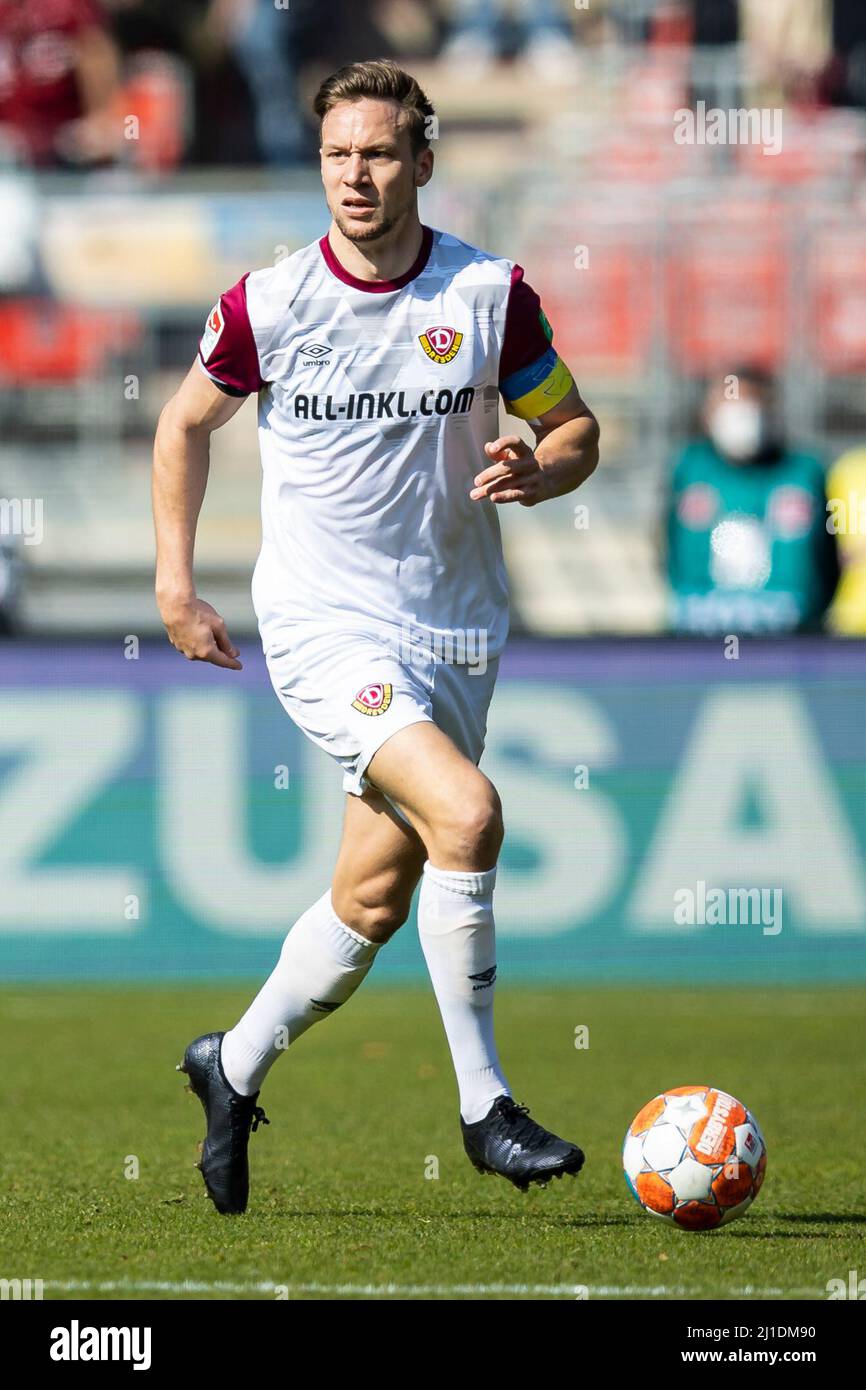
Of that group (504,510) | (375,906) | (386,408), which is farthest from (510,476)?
(504,510)

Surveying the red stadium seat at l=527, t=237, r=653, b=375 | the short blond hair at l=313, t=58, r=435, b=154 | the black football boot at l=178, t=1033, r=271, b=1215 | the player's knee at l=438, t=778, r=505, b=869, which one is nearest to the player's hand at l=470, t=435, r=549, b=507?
the player's knee at l=438, t=778, r=505, b=869

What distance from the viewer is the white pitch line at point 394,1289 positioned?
169 inches

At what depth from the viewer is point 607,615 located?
13797mm

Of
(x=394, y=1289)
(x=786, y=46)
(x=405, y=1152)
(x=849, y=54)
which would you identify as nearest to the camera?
(x=394, y=1289)

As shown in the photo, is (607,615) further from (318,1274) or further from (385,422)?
(318,1274)

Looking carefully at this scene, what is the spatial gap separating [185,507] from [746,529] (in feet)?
21.1

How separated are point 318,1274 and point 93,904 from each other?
5.93 metres

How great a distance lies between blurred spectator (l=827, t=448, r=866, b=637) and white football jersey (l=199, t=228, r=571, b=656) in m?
7.12

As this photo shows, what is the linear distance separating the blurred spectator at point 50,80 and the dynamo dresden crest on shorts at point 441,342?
1180cm

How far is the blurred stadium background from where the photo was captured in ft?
33.5

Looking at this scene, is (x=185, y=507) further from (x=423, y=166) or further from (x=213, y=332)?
(x=423, y=166)

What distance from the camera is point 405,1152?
21.0ft

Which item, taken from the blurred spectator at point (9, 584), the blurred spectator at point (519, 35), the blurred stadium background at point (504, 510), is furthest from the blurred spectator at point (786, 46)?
the blurred spectator at point (9, 584)

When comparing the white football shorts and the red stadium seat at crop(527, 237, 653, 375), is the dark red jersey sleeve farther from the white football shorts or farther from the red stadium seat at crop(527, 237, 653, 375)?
the red stadium seat at crop(527, 237, 653, 375)
